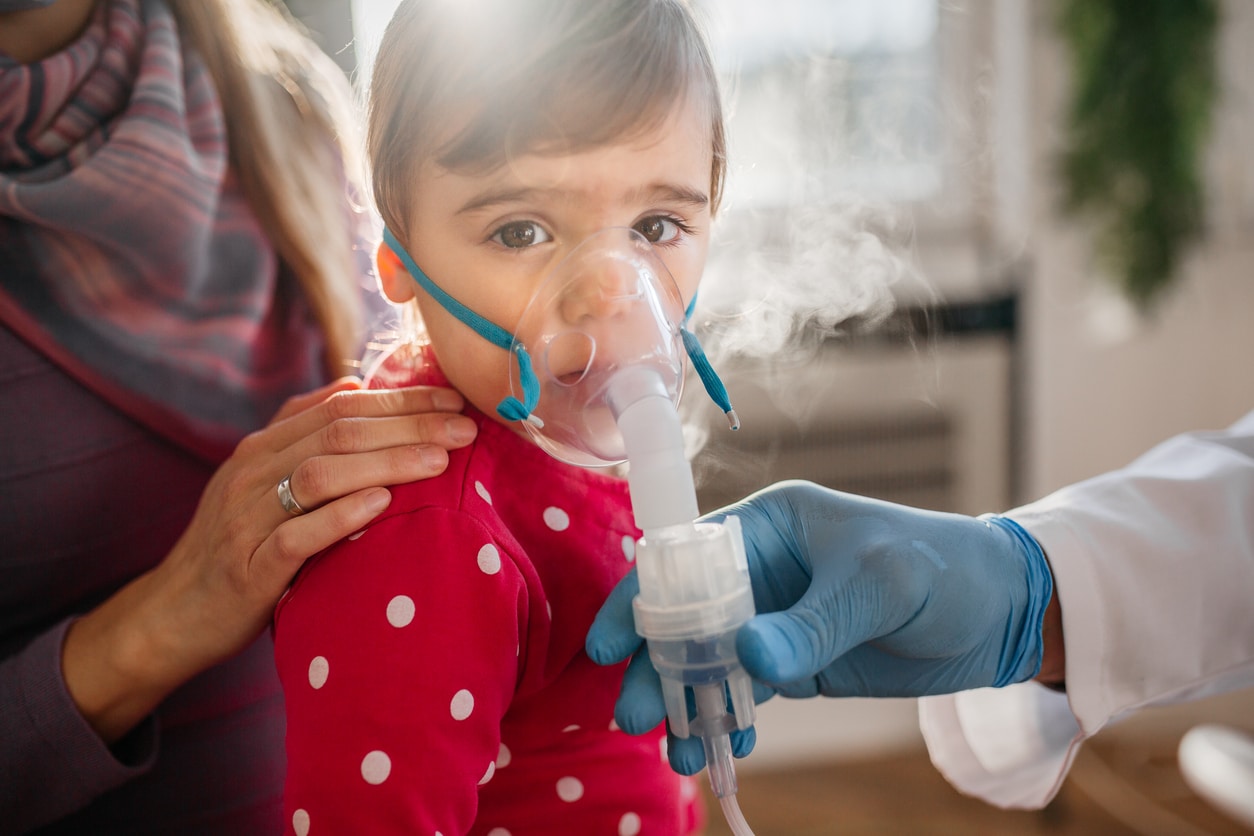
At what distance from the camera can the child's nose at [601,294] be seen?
75cm

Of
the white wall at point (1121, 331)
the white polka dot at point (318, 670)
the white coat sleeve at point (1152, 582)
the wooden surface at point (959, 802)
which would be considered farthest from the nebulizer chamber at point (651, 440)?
the white wall at point (1121, 331)

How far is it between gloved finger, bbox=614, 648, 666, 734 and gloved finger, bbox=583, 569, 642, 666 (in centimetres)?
2

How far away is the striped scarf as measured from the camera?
1.00 meters

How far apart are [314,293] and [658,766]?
25.1 inches

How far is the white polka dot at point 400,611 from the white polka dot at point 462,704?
6cm

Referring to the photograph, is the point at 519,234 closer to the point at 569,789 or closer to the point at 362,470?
the point at 362,470

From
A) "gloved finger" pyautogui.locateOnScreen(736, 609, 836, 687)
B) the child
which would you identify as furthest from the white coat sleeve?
the child

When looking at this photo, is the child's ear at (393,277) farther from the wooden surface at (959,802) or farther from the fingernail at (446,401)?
the wooden surface at (959,802)

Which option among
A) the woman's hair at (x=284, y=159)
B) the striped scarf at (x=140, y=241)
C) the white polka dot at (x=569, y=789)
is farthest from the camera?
the woman's hair at (x=284, y=159)

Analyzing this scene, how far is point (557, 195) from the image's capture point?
0.74m

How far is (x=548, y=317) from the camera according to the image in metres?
0.76

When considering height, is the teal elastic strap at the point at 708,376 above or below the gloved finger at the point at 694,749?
above

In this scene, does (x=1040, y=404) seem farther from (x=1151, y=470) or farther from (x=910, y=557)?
(x=910, y=557)

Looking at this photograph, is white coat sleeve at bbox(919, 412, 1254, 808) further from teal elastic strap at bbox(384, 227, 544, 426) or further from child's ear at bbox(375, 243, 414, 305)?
child's ear at bbox(375, 243, 414, 305)
